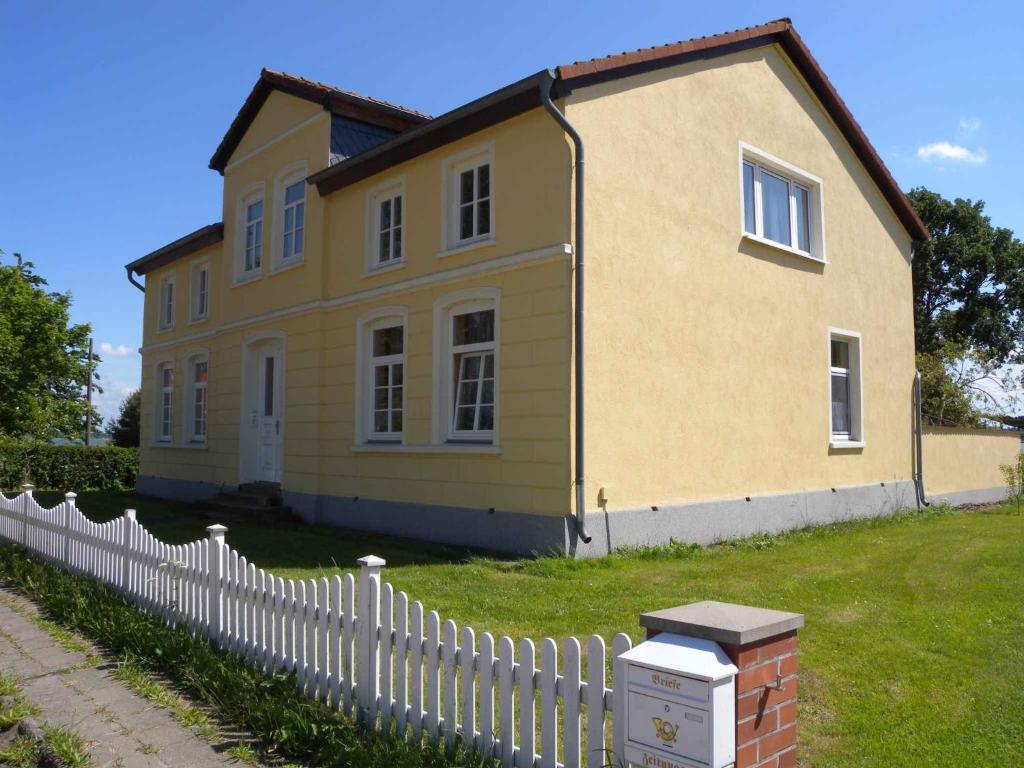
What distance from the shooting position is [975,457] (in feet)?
59.1

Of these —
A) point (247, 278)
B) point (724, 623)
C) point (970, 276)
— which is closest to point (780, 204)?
point (247, 278)

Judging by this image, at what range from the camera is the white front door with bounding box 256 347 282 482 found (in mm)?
15469

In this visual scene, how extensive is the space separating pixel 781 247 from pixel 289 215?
8689 mm

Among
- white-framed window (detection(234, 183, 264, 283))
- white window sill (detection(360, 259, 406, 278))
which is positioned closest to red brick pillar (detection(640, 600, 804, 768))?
white window sill (detection(360, 259, 406, 278))

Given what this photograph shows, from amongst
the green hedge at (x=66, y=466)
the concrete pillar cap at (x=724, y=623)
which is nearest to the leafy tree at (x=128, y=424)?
the green hedge at (x=66, y=466)

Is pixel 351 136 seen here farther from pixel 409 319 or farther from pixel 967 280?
pixel 967 280

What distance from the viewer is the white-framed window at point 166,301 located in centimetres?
2034

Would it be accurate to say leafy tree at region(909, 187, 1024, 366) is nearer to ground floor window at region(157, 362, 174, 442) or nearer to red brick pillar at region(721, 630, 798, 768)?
ground floor window at region(157, 362, 174, 442)

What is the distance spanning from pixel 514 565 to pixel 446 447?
2.45 m

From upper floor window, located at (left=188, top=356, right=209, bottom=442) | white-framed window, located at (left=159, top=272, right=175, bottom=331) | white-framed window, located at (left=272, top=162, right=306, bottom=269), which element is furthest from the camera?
white-framed window, located at (left=159, top=272, right=175, bottom=331)

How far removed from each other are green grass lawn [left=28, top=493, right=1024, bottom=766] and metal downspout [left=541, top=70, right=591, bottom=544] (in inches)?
30.3

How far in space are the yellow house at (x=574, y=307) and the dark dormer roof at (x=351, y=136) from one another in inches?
2.2

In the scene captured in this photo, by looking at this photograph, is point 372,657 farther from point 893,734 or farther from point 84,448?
point 84,448

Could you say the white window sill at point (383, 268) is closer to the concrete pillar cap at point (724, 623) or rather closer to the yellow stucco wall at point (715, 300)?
the yellow stucco wall at point (715, 300)
